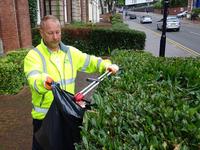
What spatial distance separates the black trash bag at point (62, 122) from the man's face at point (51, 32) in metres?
0.57

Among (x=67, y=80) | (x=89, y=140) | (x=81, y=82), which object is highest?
(x=67, y=80)

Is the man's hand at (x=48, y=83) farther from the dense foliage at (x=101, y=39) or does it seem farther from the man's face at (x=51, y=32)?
the dense foliage at (x=101, y=39)

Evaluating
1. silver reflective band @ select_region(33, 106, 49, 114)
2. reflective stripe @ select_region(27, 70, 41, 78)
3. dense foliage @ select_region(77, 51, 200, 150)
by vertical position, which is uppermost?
reflective stripe @ select_region(27, 70, 41, 78)

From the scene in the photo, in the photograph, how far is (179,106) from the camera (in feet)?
9.82

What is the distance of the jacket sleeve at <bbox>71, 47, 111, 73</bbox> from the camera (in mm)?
3648

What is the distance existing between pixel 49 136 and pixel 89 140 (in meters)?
0.60

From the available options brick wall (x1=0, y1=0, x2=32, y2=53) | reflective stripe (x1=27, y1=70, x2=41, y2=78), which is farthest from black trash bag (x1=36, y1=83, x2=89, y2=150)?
brick wall (x1=0, y1=0, x2=32, y2=53)

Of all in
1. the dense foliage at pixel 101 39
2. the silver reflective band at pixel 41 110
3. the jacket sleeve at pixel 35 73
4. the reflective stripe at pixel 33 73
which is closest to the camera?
the jacket sleeve at pixel 35 73

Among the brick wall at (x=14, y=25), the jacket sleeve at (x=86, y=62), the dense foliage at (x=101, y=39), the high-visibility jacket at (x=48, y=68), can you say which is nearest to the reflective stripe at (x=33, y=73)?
the high-visibility jacket at (x=48, y=68)

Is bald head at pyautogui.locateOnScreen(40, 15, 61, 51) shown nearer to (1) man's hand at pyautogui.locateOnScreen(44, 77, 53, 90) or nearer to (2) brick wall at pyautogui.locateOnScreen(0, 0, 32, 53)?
(1) man's hand at pyautogui.locateOnScreen(44, 77, 53, 90)

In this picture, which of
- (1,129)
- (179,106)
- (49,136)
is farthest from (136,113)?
(1,129)

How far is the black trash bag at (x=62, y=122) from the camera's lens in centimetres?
289

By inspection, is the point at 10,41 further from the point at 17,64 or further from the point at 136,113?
the point at 136,113

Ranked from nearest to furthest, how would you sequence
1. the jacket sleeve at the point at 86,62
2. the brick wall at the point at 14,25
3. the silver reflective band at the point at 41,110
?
1. the silver reflective band at the point at 41,110
2. the jacket sleeve at the point at 86,62
3. the brick wall at the point at 14,25
